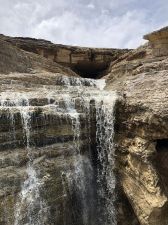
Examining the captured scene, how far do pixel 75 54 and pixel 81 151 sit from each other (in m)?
15.9

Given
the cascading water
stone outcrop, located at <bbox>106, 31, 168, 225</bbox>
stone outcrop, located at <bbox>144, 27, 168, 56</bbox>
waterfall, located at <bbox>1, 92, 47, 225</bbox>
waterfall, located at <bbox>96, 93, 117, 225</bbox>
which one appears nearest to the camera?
waterfall, located at <bbox>1, 92, 47, 225</bbox>

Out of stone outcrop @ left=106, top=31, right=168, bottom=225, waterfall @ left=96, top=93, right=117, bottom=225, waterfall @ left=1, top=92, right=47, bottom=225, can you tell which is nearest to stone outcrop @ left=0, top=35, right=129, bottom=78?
waterfall @ left=96, top=93, right=117, bottom=225

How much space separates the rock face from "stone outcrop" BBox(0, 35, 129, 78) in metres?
12.5

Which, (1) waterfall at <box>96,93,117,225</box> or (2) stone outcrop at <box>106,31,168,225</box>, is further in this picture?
(1) waterfall at <box>96,93,117,225</box>

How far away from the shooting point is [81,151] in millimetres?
12797

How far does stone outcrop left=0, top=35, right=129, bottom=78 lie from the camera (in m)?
26.7

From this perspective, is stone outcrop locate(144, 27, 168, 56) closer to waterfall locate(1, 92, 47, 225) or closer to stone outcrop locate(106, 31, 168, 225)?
stone outcrop locate(106, 31, 168, 225)

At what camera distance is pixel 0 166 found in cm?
1088

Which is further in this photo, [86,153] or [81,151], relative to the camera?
[86,153]

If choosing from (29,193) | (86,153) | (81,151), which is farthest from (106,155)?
(29,193)

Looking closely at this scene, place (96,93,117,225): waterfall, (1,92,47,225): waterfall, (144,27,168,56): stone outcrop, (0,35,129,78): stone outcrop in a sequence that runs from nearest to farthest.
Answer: (1,92,47,225): waterfall → (96,93,117,225): waterfall → (144,27,168,56): stone outcrop → (0,35,129,78): stone outcrop

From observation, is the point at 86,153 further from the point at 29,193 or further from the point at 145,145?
the point at 29,193

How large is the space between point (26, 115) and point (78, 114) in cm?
204

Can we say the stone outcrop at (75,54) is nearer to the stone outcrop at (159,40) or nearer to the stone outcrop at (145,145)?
the stone outcrop at (159,40)
